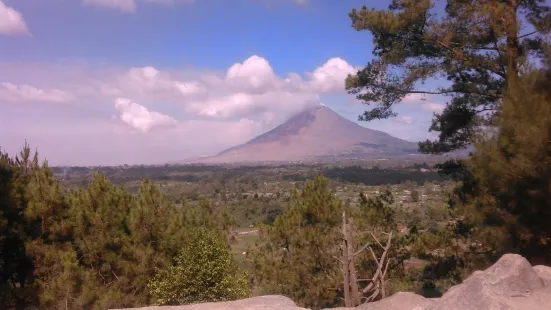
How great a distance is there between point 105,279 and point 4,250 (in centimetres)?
223

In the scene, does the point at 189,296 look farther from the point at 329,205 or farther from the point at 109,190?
the point at 329,205

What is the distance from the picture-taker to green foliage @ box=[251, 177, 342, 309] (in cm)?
1115

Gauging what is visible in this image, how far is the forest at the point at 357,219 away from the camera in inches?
309

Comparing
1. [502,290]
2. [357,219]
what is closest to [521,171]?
[502,290]

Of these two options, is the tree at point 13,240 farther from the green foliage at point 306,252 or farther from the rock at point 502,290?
the rock at point 502,290

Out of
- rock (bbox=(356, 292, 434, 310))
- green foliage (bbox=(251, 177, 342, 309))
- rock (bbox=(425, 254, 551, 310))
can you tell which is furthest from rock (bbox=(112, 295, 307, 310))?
green foliage (bbox=(251, 177, 342, 309))

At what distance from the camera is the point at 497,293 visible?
16.5 feet

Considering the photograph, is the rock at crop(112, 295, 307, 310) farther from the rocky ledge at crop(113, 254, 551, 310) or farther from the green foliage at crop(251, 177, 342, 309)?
the green foliage at crop(251, 177, 342, 309)

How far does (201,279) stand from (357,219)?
462 centimetres

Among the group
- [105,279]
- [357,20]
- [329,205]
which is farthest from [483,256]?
[105,279]

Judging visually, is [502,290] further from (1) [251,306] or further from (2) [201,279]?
(2) [201,279]

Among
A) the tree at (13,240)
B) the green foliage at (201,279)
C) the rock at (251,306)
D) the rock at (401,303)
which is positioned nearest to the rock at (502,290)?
the rock at (401,303)

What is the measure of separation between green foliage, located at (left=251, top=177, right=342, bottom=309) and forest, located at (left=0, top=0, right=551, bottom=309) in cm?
3

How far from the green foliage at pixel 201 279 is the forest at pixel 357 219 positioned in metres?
0.03
